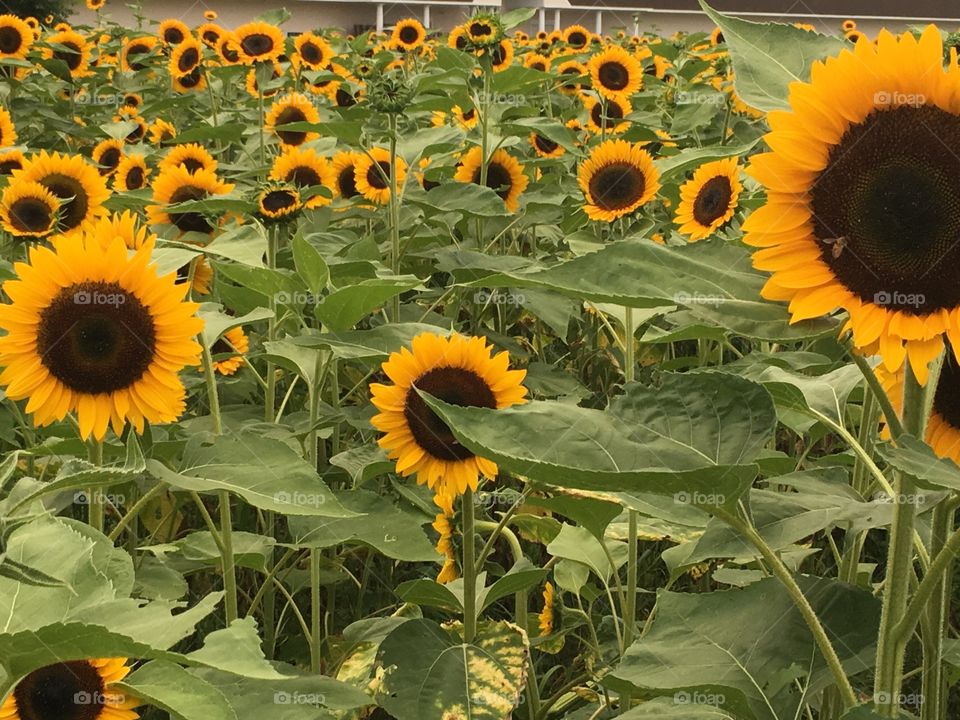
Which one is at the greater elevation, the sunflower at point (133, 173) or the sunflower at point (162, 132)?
the sunflower at point (162, 132)

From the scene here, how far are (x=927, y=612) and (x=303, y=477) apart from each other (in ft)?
2.04

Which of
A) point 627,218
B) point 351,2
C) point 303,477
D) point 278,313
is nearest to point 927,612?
point 303,477

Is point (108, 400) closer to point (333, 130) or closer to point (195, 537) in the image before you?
point (195, 537)

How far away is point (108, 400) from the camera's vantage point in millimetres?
1308

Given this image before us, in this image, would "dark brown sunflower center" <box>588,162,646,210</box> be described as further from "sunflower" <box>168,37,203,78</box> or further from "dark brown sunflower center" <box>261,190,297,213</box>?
"sunflower" <box>168,37,203,78</box>

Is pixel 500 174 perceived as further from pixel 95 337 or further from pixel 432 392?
pixel 95 337

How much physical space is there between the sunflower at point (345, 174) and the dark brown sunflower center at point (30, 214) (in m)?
1.08

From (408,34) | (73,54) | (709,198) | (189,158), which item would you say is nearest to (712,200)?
(709,198)

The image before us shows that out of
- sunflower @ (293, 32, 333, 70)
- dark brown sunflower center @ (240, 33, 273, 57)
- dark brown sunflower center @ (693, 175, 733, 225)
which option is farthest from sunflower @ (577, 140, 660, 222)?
sunflower @ (293, 32, 333, 70)

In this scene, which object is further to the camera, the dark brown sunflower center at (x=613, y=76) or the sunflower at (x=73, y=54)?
the sunflower at (x=73, y=54)

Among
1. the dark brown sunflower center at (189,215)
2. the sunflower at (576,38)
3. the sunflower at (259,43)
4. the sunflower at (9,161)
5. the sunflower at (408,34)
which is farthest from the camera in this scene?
the sunflower at (576,38)

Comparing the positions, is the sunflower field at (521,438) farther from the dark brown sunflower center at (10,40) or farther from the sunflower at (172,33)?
the sunflower at (172,33)

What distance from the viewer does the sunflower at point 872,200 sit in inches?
30.0

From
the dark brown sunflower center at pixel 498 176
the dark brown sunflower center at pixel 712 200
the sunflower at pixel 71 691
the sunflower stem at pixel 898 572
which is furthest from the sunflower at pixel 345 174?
the sunflower stem at pixel 898 572
